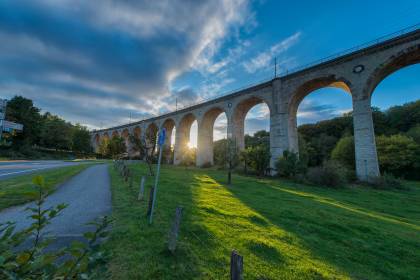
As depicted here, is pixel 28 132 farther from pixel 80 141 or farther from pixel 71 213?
pixel 71 213

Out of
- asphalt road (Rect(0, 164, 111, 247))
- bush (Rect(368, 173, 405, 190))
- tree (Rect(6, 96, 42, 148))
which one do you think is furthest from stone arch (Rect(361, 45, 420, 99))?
tree (Rect(6, 96, 42, 148))

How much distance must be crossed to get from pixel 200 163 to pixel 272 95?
634 inches

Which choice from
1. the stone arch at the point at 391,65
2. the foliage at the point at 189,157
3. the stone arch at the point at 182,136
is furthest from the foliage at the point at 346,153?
the stone arch at the point at 182,136

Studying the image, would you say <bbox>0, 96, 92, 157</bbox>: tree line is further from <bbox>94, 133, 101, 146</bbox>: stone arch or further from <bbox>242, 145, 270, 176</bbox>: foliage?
<bbox>242, 145, 270, 176</bbox>: foliage

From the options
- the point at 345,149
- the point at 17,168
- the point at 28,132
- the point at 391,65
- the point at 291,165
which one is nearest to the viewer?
the point at 17,168

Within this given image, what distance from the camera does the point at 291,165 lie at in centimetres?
1797

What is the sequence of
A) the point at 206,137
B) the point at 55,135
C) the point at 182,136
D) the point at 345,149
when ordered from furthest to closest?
the point at 55,135 < the point at 182,136 < the point at 206,137 < the point at 345,149

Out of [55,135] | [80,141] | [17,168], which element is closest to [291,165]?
[17,168]

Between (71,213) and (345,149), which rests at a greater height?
(345,149)

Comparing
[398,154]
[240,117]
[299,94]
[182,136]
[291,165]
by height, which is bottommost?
[291,165]

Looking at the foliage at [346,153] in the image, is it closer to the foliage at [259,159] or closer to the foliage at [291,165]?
the foliage at [291,165]

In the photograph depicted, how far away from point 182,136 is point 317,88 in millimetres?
25008

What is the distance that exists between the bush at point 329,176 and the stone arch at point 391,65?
744cm

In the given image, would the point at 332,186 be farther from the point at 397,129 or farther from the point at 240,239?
the point at 397,129
